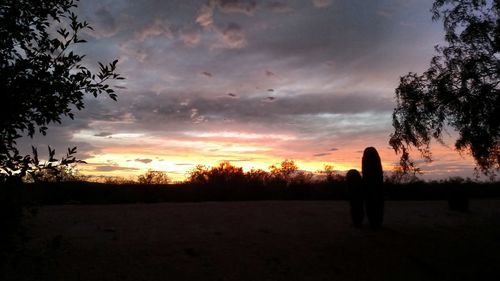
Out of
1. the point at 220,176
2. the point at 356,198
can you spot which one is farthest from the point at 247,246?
the point at 220,176

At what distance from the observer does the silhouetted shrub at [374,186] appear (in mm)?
13164

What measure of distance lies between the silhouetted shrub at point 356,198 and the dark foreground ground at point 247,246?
1.40 feet

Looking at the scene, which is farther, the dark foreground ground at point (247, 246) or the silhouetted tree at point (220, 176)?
the silhouetted tree at point (220, 176)

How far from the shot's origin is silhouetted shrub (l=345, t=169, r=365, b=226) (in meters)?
13.3

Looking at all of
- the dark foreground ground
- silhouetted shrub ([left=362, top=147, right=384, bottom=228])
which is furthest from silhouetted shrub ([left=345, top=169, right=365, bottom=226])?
the dark foreground ground

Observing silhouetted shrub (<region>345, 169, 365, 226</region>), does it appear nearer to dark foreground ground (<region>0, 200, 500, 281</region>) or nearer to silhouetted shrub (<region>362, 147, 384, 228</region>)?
silhouetted shrub (<region>362, 147, 384, 228</region>)

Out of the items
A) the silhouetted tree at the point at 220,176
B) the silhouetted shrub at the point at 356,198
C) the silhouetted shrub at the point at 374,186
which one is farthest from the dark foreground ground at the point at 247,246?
the silhouetted tree at the point at 220,176

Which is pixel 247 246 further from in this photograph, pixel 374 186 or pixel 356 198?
pixel 374 186

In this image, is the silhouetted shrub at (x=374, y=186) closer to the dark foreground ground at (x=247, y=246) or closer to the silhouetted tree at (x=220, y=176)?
the dark foreground ground at (x=247, y=246)

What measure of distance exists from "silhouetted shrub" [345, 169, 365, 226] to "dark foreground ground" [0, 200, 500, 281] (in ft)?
1.40

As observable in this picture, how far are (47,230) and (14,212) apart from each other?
23.1 ft

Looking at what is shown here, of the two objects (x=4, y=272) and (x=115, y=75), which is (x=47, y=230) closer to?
(x=4, y=272)

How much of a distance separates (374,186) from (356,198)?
0.70 m

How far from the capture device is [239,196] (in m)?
21.9
